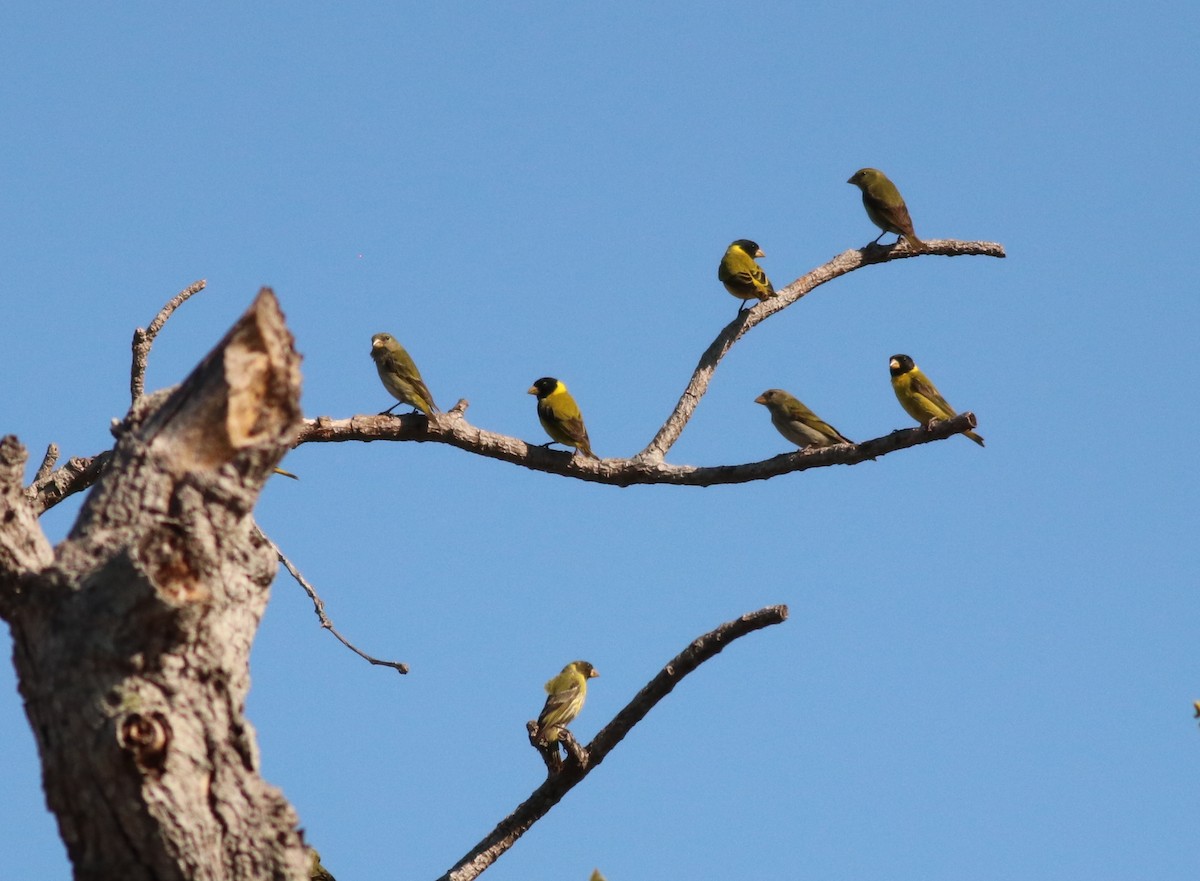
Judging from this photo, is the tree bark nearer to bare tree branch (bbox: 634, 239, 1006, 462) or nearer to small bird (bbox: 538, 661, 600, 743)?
bare tree branch (bbox: 634, 239, 1006, 462)

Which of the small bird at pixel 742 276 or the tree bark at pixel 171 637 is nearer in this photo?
the tree bark at pixel 171 637

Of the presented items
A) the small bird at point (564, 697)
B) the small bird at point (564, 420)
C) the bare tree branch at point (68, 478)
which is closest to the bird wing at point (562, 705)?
the small bird at point (564, 697)

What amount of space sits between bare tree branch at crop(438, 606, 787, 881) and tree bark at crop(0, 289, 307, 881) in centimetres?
234

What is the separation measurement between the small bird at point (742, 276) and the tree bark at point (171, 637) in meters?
7.31

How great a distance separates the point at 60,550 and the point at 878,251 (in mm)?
7156

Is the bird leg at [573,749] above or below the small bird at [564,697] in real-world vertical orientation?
below

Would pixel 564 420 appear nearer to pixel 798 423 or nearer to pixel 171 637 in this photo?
pixel 798 423

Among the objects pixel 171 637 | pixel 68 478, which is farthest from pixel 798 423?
pixel 171 637

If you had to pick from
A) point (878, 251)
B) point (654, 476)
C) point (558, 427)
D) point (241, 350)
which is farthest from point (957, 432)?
point (241, 350)

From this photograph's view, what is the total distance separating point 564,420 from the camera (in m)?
10.6

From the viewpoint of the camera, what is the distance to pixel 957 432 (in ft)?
24.7

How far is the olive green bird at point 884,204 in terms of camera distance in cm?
1207

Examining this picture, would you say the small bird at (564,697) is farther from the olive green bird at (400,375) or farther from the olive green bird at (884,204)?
the olive green bird at (884,204)

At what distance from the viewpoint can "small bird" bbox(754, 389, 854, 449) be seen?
11.5 metres
